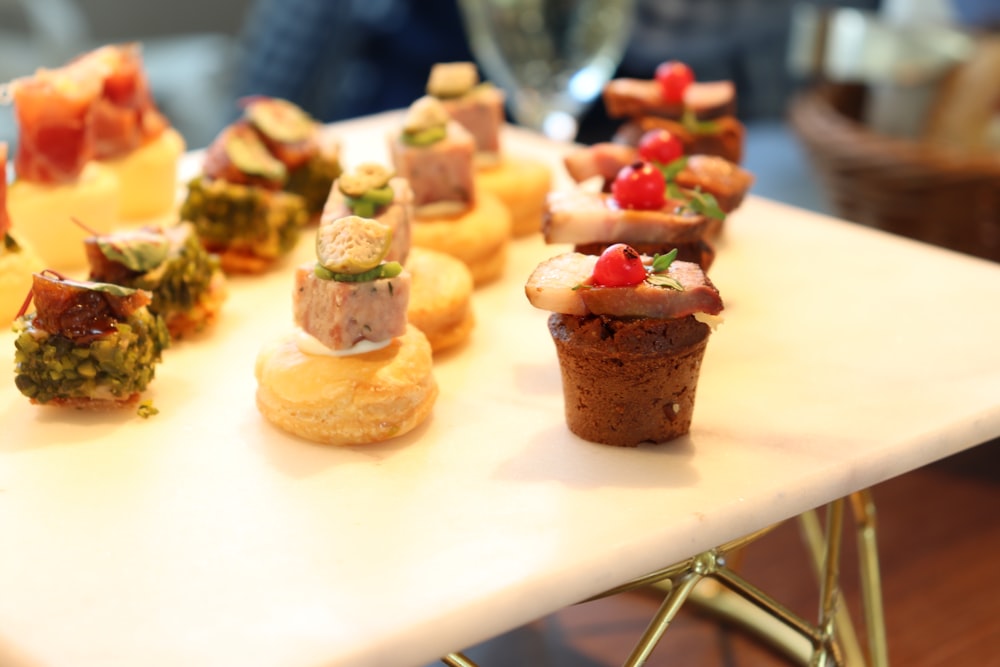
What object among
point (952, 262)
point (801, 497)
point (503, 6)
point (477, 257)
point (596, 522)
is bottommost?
point (596, 522)

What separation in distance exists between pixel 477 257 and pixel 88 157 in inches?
35.2

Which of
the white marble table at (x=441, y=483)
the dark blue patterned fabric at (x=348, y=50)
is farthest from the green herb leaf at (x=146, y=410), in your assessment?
the dark blue patterned fabric at (x=348, y=50)

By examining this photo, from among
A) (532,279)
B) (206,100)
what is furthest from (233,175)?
(206,100)

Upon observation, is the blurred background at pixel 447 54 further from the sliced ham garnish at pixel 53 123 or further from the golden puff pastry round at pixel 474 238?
the sliced ham garnish at pixel 53 123

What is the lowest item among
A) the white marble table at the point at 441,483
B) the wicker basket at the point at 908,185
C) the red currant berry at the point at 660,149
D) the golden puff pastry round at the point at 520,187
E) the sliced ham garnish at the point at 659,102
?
the white marble table at the point at 441,483

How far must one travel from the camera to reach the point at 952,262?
2.58 meters

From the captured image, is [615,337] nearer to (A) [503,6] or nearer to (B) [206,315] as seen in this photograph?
(B) [206,315]

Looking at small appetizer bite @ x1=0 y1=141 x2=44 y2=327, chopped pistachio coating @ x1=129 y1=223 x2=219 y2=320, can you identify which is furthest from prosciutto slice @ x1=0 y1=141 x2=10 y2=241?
chopped pistachio coating @ x1=129 y1=223 x2=219 y2=320

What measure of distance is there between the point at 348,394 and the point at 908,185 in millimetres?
1920

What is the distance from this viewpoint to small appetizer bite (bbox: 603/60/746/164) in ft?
9.16

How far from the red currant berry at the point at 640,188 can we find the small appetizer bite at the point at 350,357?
1.59 ft

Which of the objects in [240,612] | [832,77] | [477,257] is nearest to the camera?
[240,612]

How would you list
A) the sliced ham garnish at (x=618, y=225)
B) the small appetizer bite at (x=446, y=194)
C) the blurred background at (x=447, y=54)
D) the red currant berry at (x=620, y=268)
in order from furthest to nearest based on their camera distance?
1. the blurred background at (x=447, y=54)
2. the small appetizer bite at (x=446, y=194)
3. the sliced ham garnish at (x=618, y=225)
4. the red currant berry at (x=620, y=268)

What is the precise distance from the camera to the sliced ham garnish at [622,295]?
1811 mm
